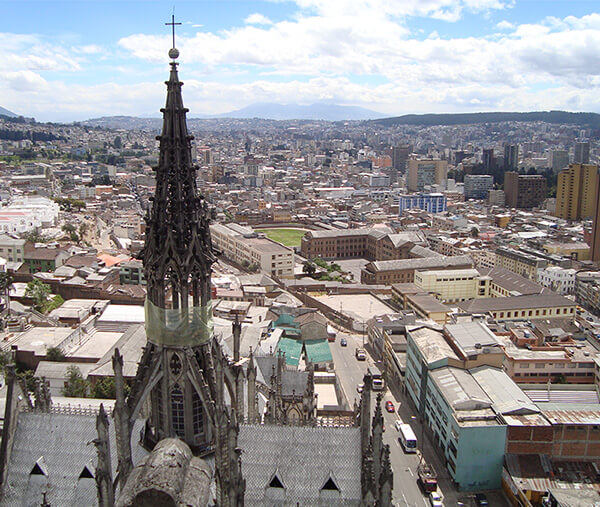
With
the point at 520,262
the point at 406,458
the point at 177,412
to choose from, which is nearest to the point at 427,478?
the point at 406,458

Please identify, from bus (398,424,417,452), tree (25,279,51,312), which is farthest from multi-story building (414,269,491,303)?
tree (25,279,51,312)

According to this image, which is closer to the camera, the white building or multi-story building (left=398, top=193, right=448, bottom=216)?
the white building

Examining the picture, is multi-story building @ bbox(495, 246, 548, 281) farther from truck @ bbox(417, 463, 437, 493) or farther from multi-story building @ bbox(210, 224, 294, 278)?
truck @ bbox(417, 463, 437, 493)

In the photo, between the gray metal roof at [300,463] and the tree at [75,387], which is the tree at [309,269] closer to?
the tree at [75,387]

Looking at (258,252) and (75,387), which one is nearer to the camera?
(75,387)

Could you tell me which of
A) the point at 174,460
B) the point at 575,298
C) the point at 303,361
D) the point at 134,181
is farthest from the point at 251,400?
the point at 134,181

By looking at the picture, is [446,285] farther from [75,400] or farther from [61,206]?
[61,206]

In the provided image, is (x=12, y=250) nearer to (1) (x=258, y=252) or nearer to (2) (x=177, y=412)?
(1) (x=258, y=252)
